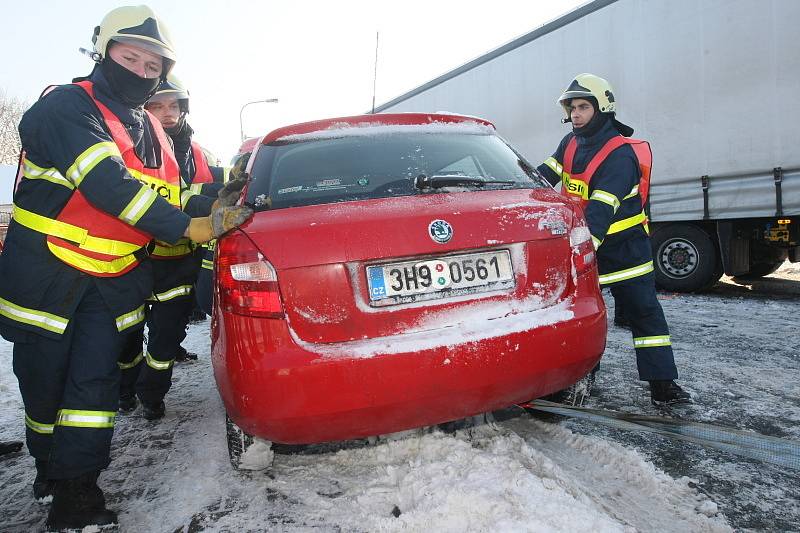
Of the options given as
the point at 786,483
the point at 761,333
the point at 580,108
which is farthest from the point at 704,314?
the point at 786,483

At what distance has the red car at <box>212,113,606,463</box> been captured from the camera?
1.87m

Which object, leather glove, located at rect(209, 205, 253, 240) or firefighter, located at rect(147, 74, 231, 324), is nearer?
leather glove, located at rect(209, 205, 253, 240)

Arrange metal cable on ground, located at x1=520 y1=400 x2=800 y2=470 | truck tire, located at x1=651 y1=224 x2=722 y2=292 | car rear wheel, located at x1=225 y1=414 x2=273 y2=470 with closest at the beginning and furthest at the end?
metal cable on ground, located at x1=520 y1=400 x2=800 y2=470 < car rear wheel, located at x1=225 y1=414 x2=273 y2=470 < truck tire, located at x1=651 y1=224 x2=722 y2=292

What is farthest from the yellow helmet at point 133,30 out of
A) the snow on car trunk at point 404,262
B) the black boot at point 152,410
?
the black boot at point 152,410

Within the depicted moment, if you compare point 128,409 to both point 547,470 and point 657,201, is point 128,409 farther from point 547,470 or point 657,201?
point 657,201

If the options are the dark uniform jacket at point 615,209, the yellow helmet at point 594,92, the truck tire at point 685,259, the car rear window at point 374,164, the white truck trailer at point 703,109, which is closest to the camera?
the car rear window at point 374,164

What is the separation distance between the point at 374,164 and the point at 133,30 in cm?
113

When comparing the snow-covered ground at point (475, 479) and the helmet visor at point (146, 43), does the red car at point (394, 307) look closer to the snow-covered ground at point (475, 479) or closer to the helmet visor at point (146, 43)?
the snow-covered ground at point (475, 479)

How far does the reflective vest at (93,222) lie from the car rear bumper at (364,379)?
57cm

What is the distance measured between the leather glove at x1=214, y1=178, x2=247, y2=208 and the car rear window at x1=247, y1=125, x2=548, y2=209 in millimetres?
66

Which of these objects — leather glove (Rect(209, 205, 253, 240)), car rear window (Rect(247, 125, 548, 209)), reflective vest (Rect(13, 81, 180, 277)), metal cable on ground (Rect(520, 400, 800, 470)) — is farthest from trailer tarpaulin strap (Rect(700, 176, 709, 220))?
reflective vest (Rect(13, 81, 180, 277))

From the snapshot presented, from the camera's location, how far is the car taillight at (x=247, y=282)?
189cm

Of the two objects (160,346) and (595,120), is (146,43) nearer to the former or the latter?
(160,346)

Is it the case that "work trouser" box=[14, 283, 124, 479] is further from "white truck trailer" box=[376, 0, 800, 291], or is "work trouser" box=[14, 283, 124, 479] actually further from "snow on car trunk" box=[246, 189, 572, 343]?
"white truck trailer" box=[376, 0, 800, 291]
